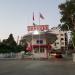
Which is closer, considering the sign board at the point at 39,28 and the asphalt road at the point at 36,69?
the asphalt road at the point at 36,69

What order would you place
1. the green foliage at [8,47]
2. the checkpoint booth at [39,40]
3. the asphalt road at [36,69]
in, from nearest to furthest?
the asphalt road at [36,69], the checkpoint booth at [39,40], the green foliage at [8,47]

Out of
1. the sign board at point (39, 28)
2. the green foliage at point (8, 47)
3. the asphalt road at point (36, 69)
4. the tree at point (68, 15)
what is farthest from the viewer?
the green foliage at point (8, 47)

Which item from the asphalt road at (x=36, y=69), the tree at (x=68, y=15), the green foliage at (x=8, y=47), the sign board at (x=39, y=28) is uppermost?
the tree at (x=68, y=15)

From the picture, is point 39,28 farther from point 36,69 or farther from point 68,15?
point 36,69

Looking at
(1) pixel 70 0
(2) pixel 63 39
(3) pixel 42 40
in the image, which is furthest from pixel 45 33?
(2) pixel 63 39

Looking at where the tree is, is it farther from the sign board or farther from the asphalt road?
the asphalt road

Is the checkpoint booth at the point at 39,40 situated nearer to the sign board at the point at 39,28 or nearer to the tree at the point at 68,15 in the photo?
the sign board at the point at 39,28

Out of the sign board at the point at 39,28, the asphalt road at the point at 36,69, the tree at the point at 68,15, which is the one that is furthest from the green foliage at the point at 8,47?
the asphalt road at the point at 36,69

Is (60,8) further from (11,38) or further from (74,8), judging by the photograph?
(11,38)

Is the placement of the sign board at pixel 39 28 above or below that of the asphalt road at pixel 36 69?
above

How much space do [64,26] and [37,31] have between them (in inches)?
252

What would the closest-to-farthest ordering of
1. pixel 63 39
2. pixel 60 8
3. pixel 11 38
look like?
pixel 60 8, pixel 11 38, pixel 63 39

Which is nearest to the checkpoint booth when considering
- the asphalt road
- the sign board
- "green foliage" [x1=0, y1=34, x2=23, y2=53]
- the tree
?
the sign board

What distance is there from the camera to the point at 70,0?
200 feet
